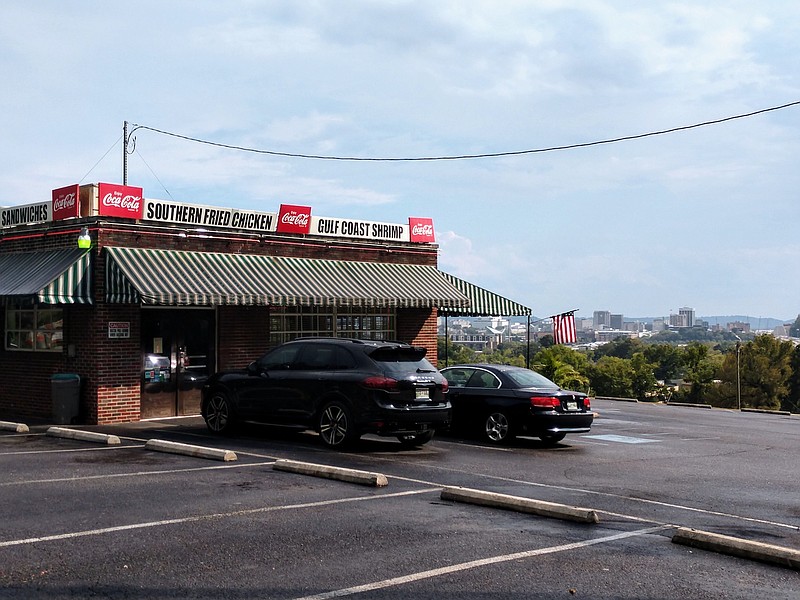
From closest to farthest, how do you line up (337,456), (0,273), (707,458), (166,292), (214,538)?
(214,538), (337,456), (707,458), (166,292), (0,273)

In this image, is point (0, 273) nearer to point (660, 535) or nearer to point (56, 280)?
point (56, 280)

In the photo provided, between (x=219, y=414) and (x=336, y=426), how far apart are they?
3.00 metres

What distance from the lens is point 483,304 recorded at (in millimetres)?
26734

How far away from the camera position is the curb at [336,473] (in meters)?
11.2

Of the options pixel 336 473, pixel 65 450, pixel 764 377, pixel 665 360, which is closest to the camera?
pixel 336 473

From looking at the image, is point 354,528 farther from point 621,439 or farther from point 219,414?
point 621,439

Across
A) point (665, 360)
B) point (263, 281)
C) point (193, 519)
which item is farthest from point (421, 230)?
point (665, 360)

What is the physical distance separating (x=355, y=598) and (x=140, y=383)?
14.3 meters

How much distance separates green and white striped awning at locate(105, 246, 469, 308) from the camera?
18656 mm

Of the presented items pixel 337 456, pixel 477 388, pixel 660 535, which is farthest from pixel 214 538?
pixel 477 388

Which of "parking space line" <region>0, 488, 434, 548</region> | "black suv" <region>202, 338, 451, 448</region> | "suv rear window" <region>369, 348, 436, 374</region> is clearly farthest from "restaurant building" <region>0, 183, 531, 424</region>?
"parking space line" <region>0, 488, 434, 548</region>

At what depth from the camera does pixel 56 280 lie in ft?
59.4

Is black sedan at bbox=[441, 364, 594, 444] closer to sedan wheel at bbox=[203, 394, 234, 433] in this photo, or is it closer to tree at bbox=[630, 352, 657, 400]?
sedan wheel at bbox=[203, 394, 234, 433]

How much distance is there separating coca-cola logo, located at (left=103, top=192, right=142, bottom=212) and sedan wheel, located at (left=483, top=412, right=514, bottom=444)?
8655 mm
